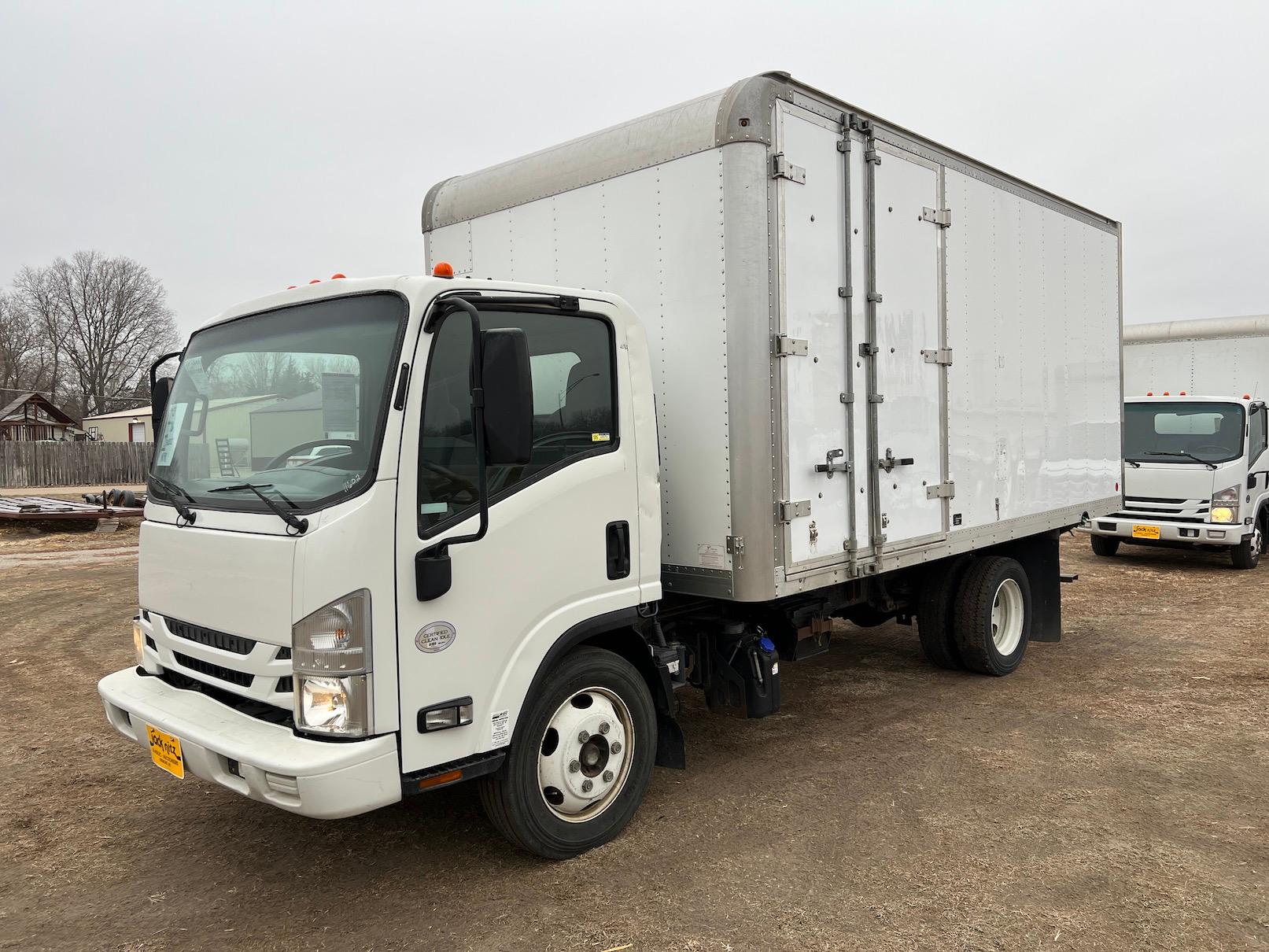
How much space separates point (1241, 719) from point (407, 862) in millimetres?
5212

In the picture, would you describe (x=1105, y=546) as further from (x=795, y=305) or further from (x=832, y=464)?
(x=795, y=305)

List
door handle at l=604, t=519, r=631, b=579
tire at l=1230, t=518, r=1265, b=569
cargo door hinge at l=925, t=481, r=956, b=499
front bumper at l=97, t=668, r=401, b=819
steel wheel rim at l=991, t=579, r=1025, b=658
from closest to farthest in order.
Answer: front bumper at l=97, t=668, r=401, b=819, door handle at l=604, t=519, r=631, b=579, cargo door hinge at l=925, t=481, r=956, b=499, steel wheel rim at l=991, t=579, r=1025, b=658, tire at l=1230, t=518, r=1265, b=569

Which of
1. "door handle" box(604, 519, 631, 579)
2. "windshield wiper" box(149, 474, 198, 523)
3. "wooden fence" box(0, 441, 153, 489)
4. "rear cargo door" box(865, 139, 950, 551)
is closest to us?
"windshield wiper" box(149, 474, 198, 523)

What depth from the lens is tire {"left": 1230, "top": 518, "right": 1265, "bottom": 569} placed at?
12.3 meters

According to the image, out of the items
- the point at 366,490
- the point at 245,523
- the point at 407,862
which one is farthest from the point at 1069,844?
the point at 245,523

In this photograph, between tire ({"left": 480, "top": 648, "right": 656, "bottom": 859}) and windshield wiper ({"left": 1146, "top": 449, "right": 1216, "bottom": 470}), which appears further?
windshield wiper ({"left": 1146, "top": 449, "right": 1216, "bottom": 470})

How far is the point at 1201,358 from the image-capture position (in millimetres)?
14109

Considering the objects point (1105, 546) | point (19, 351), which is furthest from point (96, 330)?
point (1105, 546)

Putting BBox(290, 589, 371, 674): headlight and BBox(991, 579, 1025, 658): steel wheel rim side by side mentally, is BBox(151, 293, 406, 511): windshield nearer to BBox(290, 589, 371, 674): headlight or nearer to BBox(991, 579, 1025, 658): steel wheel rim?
BBox(290, 589, 371, 674): headlight

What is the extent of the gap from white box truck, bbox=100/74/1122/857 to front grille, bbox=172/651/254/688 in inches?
0.7

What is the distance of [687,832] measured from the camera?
434cm

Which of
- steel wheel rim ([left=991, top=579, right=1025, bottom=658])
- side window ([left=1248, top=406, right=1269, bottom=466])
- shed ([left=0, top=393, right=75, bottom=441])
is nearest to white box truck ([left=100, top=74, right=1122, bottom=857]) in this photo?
steel wheel rim ([left=991, top=579, right=1025, bottom=658])

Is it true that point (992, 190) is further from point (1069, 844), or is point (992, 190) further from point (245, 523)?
point (245, 523)

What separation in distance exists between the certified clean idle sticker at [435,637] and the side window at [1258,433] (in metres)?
12.5
